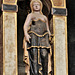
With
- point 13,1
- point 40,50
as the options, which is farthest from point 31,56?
point 13,1

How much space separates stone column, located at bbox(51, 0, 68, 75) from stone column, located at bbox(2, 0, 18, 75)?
1455 millimetres

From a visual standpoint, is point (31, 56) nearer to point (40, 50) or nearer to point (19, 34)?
point (40, 50)

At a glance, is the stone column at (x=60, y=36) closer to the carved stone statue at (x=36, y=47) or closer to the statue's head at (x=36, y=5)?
the carved stone statue at (x=36, y=47)

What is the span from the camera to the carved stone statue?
17062mm

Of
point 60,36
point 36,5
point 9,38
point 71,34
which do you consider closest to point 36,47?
point 9,38

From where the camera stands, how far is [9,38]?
677 inches

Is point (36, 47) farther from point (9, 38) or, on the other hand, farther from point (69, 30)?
point (69, 30)

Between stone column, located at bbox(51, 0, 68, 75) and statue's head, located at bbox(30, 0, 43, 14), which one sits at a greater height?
statue's head, located at bbox(30, 0, 43, 14)

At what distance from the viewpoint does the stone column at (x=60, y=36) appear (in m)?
17.6

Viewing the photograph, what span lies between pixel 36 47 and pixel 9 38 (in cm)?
96

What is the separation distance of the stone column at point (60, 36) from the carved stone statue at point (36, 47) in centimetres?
42

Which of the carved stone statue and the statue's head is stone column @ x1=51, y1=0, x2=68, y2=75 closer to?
the carved stone statue

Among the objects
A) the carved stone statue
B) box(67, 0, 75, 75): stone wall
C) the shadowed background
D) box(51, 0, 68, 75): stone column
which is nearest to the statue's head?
the carved stone statue

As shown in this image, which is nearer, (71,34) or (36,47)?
(36,47)
